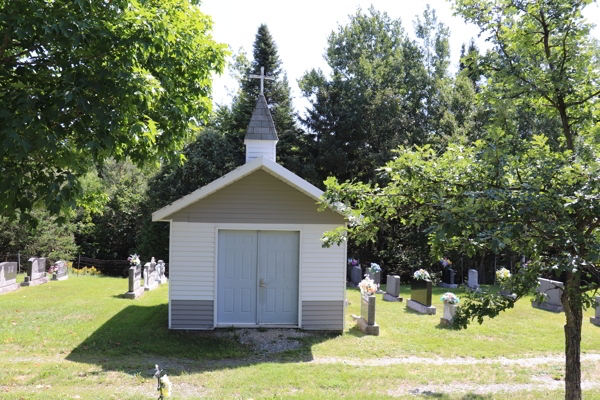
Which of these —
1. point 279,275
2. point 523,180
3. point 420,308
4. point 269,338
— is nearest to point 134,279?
point 279,275

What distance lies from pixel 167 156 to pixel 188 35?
189 cm

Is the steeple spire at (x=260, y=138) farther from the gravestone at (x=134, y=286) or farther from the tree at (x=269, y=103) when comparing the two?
the tree at (x=269, y=103)

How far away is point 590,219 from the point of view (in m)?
5.06

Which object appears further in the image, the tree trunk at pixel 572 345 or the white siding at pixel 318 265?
the white siding at pixel 318 265

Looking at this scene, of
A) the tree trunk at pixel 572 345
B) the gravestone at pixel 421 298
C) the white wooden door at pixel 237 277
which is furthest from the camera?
the gravestone at pixel 421 298

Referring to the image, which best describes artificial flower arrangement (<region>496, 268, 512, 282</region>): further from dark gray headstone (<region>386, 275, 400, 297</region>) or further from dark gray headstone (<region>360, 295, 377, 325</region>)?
dark gray headstone (<region>386, 275, 400, 297</region>)

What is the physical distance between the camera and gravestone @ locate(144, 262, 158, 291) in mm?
19219

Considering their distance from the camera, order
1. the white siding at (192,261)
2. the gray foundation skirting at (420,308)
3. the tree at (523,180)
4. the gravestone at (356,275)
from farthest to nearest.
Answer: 1. the gravestone at (356,275)
2. the gray foundation skirting at (420,308)
3. the white siding at (192,261)
4. the tree at (523,180)

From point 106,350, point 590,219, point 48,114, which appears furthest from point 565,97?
point 106,350

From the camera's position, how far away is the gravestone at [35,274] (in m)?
19.9

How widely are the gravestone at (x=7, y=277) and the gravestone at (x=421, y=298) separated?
46.3ft

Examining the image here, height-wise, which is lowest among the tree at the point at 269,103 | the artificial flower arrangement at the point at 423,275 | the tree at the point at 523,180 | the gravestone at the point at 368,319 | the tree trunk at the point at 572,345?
the gravestone at the point at 368,319

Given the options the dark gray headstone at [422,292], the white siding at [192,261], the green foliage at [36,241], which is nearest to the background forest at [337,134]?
the green foliage at [36,241]

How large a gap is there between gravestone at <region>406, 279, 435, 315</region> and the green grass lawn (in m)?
0.95
